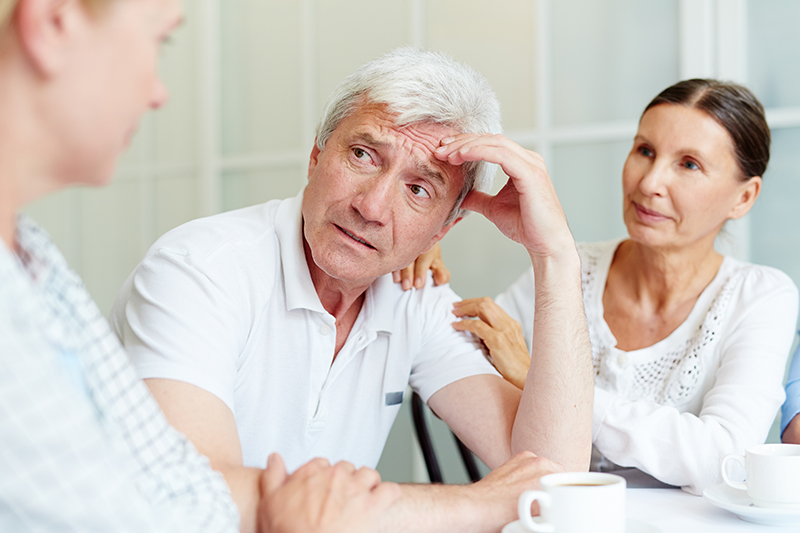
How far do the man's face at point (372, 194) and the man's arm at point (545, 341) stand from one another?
0.05 metres

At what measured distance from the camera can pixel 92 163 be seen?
2.08ft

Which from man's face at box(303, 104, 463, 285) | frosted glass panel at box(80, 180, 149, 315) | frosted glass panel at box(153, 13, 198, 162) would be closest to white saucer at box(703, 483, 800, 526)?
man's face at box(303, 104, 463, 285)

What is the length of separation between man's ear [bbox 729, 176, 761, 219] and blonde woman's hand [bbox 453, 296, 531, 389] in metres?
0.71

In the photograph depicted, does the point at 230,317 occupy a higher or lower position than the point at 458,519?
higher

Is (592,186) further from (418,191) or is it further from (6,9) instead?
(6,9)

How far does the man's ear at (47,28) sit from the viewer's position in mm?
578

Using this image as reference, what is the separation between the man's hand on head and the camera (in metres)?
1.29

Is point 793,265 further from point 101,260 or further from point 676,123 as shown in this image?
point 101,260

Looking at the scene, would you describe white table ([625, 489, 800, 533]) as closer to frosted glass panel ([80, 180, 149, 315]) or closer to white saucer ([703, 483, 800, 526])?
white saucer ([703, 483, 800, 526])

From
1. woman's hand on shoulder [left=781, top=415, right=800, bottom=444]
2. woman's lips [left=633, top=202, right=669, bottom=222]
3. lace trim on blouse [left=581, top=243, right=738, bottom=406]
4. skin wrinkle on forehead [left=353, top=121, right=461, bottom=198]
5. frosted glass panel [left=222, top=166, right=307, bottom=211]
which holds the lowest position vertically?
woman's hand on shoulder [left=781, top=415, right=800, bottom=444]

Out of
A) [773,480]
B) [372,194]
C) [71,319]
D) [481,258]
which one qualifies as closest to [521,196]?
[372,194]

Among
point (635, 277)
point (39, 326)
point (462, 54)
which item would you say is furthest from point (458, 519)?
point (462, 54)

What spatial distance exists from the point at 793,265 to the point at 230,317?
1.86 m

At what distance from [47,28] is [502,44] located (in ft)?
7.59
